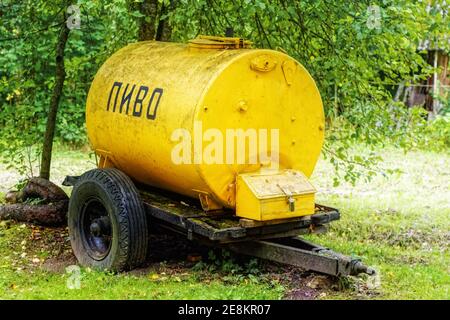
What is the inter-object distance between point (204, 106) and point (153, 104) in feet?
2.51

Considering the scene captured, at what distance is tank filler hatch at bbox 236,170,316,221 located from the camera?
19.0ft

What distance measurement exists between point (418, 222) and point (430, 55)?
11.1 m

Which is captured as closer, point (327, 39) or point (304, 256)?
point (304, 256)

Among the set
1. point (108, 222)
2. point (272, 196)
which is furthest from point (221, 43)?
point (108, 222)

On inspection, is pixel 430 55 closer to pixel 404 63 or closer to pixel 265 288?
pixel 404 63

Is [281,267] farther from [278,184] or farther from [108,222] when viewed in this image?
[108,222]

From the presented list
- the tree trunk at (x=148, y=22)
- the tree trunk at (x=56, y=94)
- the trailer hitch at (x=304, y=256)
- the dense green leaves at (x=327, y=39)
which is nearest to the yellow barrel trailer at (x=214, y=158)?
the trailer hitch at (x=304, y=256)

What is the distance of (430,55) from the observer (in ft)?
63.0

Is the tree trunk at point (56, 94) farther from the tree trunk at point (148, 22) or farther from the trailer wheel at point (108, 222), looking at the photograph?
the trailer wheel at point (108, 222)

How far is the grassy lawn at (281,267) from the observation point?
5.78 m

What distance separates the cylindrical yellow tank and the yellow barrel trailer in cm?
1

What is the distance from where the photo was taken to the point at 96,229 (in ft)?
21.8

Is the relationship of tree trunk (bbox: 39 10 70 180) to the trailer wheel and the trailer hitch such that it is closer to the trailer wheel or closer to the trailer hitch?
the trailer wheel
